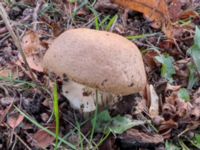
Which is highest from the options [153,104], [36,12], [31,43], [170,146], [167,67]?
[36,12]

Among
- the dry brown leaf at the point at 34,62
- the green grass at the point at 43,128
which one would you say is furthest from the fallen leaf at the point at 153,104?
the dry brown leaf at the point at 34,62

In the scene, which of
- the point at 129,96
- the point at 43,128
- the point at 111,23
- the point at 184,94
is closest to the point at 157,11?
the point at 111,23

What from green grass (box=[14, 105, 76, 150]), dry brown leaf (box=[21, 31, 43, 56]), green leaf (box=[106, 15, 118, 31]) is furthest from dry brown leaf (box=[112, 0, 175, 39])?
green grass (box=[14, 105, 76, 150])

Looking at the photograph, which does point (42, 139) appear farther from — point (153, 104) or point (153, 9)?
point (153, 9)

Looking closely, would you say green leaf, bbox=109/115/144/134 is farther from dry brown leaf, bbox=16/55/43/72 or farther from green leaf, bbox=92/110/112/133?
dry brown leaf, bbox=16/55/43/72

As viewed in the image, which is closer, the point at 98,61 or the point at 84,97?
the point at 98,61

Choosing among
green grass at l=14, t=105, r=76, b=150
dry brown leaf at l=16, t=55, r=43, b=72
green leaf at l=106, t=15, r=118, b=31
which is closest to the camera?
green grass at l=14, t=105, r=76, b=150
